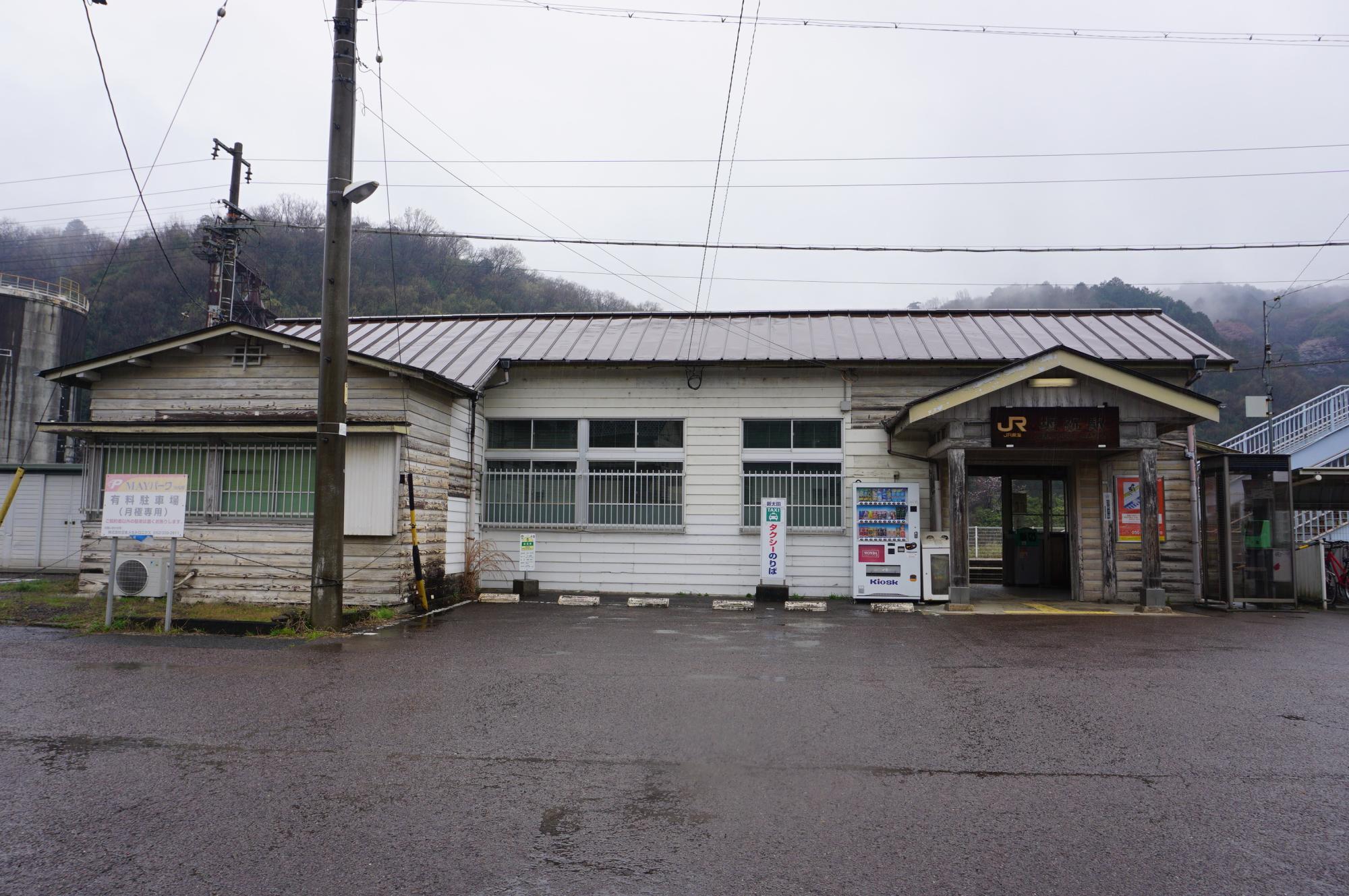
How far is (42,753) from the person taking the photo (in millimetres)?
4988

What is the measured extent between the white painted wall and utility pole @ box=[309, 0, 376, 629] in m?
4.92

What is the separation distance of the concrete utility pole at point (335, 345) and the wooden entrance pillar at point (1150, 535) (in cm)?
1156

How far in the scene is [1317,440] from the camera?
78.6ft

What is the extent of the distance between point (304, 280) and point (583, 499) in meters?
35.0

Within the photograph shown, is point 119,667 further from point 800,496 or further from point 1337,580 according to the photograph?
point 1337,580

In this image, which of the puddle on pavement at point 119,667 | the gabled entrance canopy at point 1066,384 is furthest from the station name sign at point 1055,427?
the puddle on pavement at point 119,667

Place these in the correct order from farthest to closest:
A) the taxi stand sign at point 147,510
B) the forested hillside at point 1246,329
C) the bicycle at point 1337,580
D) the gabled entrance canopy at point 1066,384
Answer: the forested hillside at point 1246,329, the bicycle at point 1337,580, the gabled entrance canopy at point 1066,384, the taxi stand sign at point 147,510

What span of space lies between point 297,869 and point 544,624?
7.46 metres

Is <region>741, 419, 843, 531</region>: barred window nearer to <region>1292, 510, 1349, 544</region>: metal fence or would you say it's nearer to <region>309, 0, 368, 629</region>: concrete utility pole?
<region>309, 0, 368, 629</region>: concrete utility pole

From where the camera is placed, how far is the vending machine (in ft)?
44.3

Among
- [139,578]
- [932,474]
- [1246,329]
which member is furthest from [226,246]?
[1246,329]

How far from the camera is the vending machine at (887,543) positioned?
13.5m

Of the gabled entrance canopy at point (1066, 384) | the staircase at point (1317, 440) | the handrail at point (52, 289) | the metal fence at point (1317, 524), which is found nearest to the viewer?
the gabled entrance canopy at point (1066, 384)

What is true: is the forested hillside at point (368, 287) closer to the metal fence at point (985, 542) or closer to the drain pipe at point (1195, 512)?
the metal fence at point (985, 542)
